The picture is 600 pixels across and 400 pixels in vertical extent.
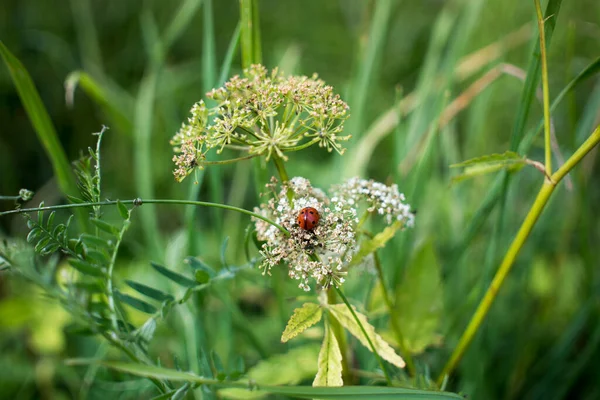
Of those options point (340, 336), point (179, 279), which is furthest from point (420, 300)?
point (179, 279)

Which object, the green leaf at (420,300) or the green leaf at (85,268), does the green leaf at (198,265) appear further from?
the green leaf at (420,300)

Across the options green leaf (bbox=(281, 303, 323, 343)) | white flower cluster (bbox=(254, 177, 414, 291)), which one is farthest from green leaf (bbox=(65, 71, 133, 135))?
green leaf (bbox=(281, 303, 323, 343))

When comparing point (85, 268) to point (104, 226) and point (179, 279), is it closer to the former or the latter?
point (104, 226)

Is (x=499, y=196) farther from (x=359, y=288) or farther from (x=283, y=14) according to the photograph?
(x=283, y=14)

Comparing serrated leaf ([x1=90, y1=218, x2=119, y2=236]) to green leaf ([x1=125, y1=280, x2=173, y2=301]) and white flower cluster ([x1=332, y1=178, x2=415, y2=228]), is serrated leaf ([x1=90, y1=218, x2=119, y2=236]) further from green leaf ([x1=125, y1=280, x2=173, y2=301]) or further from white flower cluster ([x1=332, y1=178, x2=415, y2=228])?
white flower cluster ([x1=332, y1=178, x2=415, y2=228])

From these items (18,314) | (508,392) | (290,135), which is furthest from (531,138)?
(18,314)

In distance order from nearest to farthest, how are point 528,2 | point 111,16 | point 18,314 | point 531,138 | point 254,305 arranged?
Result: point 531,138 < point 18,314 < point 254,305 < point 528,2 < point 111,16
